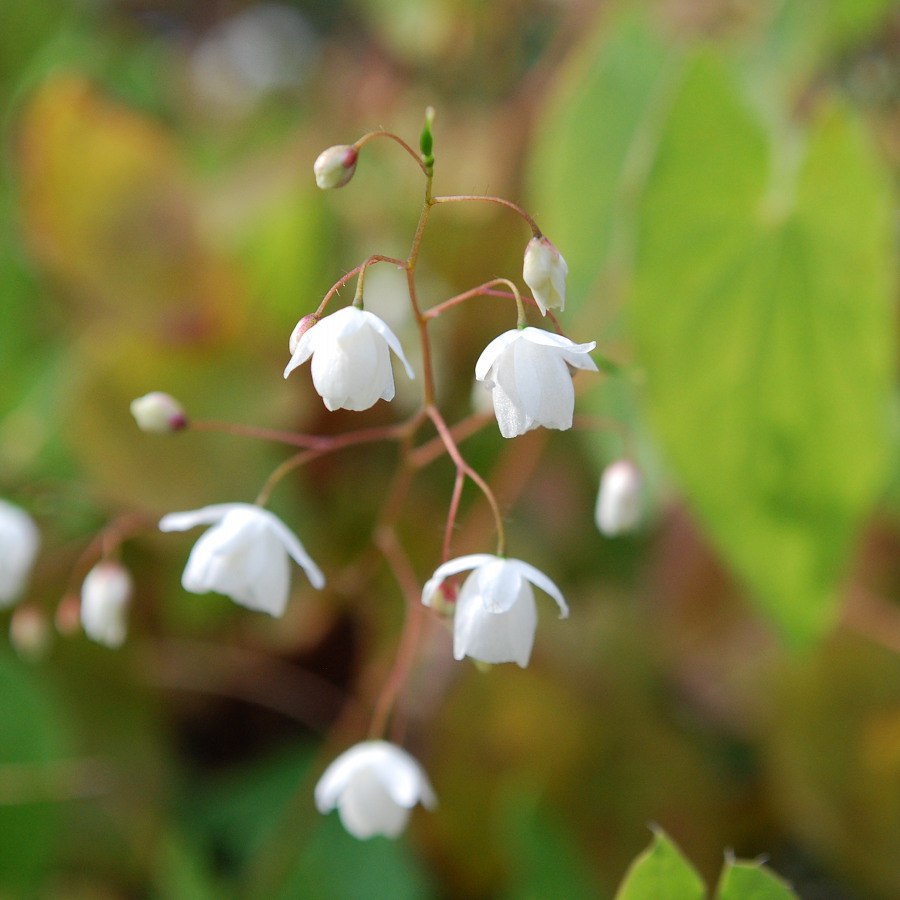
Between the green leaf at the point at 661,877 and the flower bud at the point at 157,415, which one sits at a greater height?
the flower bud at the point at 157,415

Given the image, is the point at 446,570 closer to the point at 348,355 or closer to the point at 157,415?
the point at 348,355

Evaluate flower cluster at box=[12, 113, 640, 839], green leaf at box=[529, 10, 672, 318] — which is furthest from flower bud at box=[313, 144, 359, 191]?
green leaf at box=[529, 10, 672, 318]

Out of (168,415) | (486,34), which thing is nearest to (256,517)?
(168,415)

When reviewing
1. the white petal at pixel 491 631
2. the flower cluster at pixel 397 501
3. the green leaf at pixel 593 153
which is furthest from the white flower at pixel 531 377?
the green leaf at pixel 593 153

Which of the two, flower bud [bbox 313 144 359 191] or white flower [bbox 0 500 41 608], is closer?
flower bud [bbox 313 144 359 191]

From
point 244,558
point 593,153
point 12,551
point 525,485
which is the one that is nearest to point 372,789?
point 244,558

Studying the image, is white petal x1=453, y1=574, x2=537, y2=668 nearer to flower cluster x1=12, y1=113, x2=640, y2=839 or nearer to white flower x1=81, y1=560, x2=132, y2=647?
flower cluster x1=12, y1=113, x2=640, y2=839

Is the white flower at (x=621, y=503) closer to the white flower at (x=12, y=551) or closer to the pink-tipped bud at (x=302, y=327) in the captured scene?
the pink-tipped bud at (x=302, y=327)
